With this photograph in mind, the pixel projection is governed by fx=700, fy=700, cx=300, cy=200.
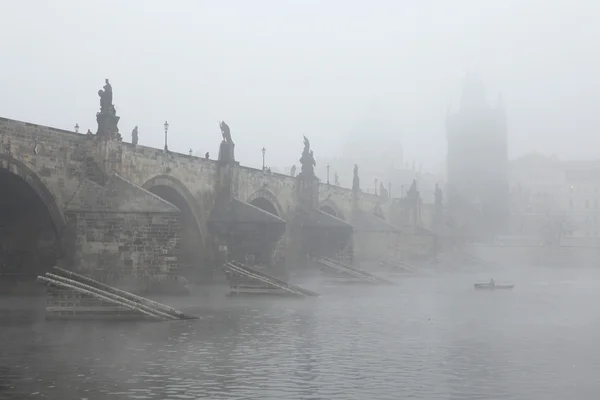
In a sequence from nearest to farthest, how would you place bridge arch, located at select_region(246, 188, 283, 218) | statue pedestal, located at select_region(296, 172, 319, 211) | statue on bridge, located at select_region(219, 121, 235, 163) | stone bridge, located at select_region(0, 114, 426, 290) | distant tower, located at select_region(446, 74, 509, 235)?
stone bridge, located at select_region(0, 114, 426, 290), statue on bridge, located at select_region(219, 121, 235, 163), bridge arch, located at select_region(246, 188, 283, 218), statue pedestal, located at select_region(296, 172, 319, 211), distant tower, located at select_region(446, 74, 509, 235)

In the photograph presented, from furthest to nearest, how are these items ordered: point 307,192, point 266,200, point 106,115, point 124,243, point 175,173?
point 307,192, point 266,200, point 175,173, point 106,115, point 124,243

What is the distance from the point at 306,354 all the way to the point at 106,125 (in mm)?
16231

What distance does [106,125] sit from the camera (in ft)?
91.6

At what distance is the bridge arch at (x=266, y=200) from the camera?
42.1 m

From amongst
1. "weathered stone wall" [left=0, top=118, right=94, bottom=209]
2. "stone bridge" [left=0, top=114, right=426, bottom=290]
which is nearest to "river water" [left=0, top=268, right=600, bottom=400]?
"stone bridge" [left=0, top=114, right=426, bottom=290]

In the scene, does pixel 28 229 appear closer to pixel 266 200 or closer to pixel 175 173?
pixel 175 173

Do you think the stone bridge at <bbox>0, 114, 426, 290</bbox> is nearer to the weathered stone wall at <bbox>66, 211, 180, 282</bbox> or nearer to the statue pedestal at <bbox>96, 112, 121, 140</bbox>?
the weathered stone wall at <bbox>66, 211, 180, 282</bbox>

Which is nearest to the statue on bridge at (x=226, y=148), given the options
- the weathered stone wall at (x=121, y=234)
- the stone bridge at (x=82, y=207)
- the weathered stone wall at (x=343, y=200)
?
the stone bridge at (x=82, y=207)

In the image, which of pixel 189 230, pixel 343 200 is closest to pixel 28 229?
pixel 189 230

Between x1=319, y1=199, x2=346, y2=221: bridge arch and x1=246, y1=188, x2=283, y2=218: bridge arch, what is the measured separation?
10.0 metres

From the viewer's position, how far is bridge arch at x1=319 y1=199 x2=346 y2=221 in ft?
182

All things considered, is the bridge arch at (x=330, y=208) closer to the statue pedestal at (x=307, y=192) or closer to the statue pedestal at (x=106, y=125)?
the statue pedestal at (x=307, y=192)

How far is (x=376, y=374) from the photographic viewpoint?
13.0 meters

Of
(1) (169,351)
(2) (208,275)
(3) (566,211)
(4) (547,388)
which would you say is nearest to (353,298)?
(2) (208,275)
